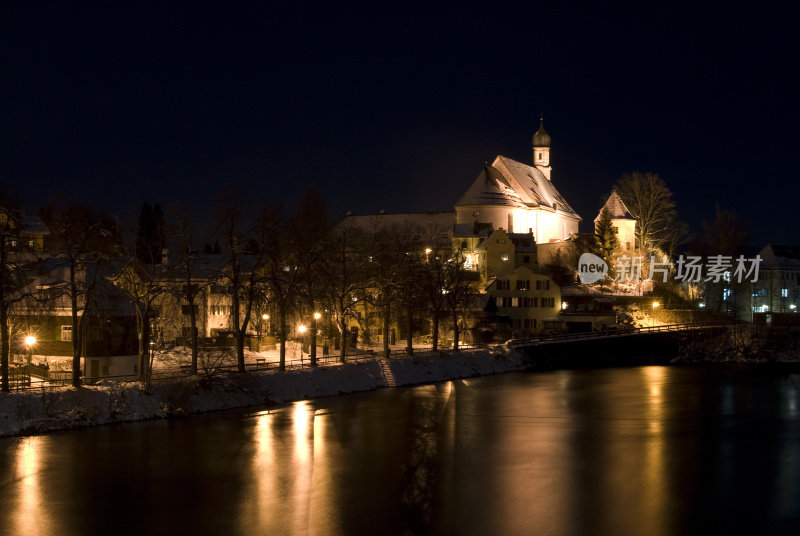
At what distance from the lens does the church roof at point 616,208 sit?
9469cm

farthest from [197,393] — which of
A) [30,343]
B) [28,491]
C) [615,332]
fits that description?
[615,332]

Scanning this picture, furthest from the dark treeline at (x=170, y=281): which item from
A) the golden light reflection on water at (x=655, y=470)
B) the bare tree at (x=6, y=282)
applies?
the golden light reflection on water at (x=655, y=470)

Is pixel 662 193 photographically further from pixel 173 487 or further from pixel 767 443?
pixel 173 487

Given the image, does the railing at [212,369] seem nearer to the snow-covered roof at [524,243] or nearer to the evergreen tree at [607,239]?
the snow-covered roof at [524,243]

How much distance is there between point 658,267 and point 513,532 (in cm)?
6895

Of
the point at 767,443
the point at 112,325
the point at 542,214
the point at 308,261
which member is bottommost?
the point at 767,443

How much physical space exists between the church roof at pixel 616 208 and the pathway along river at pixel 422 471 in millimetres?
52346

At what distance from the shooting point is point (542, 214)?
108 metres

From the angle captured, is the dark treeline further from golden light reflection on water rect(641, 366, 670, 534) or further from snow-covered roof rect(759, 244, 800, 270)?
snow-covered roof rect(759, 244, 800, 270)

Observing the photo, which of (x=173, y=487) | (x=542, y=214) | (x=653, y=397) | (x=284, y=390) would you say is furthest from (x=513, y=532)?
(x=542, y=214)

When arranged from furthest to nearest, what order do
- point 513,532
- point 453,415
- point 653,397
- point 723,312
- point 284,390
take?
point 723,312, point 653,397, point 284,390, point 453,415, point 513,532

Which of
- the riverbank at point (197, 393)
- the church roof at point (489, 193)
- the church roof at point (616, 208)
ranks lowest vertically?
the riverbank at point (197, 393)

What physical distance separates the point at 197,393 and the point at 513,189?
71848mm

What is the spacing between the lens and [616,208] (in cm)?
9519
